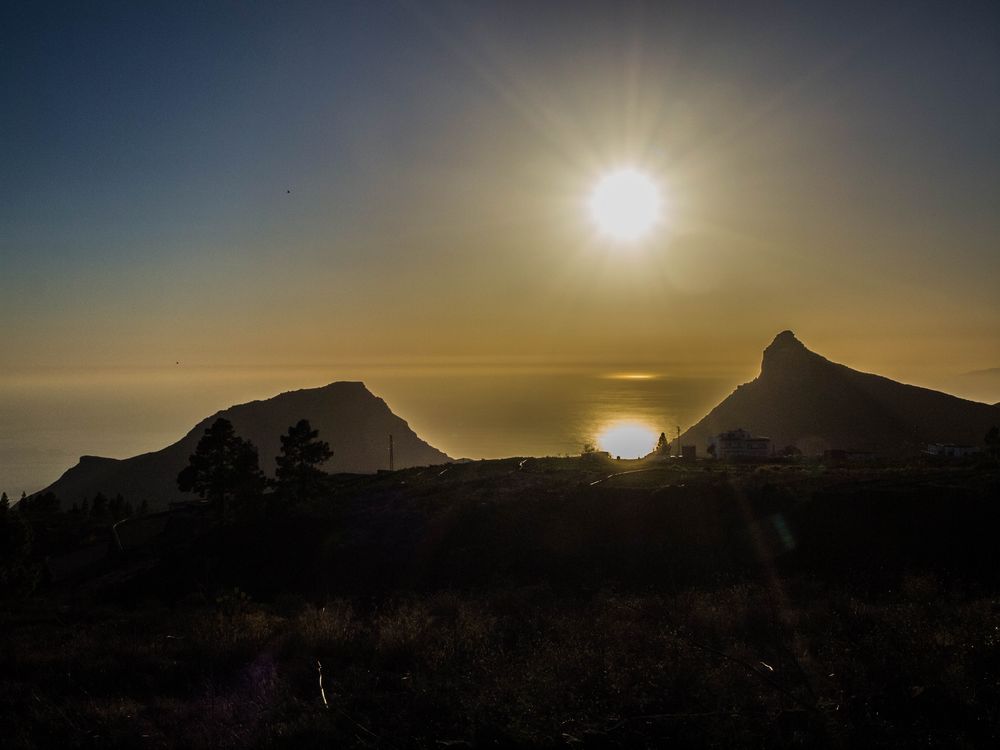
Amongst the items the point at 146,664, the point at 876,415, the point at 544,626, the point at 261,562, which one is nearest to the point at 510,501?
the point at 261,562

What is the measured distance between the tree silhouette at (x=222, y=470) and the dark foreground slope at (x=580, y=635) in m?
12.7

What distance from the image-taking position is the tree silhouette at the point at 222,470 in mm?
35250

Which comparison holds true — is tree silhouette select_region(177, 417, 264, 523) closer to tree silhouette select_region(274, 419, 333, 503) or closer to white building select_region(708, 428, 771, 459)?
tree silhouette select_region(274, 419, 333, 503)

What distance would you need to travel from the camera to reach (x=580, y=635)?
1012 cm

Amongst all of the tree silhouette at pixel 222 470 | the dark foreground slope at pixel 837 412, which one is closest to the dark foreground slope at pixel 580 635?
the tree silhouette at pixel 222 470

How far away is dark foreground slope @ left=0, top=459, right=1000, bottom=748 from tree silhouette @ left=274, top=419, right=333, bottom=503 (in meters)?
9.27

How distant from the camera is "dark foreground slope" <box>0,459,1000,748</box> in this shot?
6914 mm

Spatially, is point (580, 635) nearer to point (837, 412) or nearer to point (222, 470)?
point (222, 470)

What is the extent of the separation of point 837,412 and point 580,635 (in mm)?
151468

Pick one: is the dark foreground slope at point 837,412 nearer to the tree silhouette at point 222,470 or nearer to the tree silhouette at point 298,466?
the tree silhouette at point 298,466

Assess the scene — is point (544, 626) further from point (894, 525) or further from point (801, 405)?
point (801, 405)

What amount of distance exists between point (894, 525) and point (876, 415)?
454 feet

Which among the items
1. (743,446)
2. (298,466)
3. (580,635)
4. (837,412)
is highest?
(837,412)

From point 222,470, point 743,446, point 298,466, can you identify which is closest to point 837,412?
point 743,446
